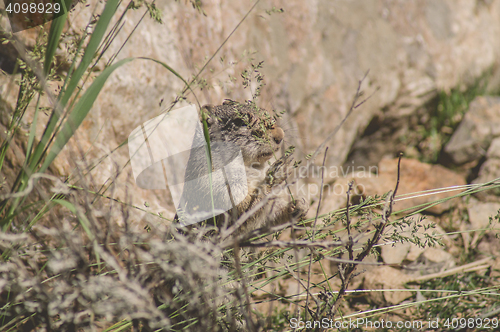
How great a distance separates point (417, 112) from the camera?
13.1 ft

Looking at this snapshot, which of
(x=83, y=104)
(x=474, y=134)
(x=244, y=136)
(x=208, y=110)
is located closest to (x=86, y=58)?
(x=83, y=104)

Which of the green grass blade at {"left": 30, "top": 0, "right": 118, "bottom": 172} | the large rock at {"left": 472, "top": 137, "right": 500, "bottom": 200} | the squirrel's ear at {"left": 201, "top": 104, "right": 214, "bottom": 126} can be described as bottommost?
the large rock at {"left": 472, "top": 137, "right": 500, "bottom": 200}

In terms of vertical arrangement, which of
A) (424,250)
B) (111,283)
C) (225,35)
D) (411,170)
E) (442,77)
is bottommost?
(424,250)

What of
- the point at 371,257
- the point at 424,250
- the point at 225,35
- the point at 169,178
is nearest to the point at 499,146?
the point at 424,250

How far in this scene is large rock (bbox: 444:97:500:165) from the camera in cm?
352

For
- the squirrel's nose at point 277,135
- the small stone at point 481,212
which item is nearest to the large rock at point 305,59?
the squirrel's nose at point 277,135

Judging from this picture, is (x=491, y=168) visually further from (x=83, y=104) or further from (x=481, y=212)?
(x=83, y=104)

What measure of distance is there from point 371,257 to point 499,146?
1910 mm

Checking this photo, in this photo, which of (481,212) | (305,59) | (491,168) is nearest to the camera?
(481,212)

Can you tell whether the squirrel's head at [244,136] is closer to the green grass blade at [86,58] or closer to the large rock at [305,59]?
the large rock at [305,59]

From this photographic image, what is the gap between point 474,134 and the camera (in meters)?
3.57

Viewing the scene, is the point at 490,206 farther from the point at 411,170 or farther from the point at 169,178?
the point at 169,178

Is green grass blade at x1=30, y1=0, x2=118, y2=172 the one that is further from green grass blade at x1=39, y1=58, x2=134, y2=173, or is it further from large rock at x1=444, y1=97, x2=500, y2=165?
large rock at x1=444, y1=97, x2=500, y2=165

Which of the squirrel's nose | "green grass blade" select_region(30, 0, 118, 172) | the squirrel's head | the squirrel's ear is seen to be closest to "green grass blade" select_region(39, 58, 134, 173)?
"green grass blade" select_region(30, 0, 118, 172)
